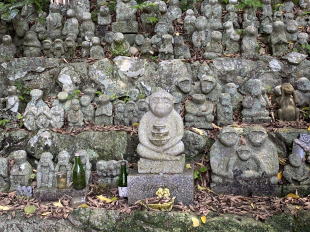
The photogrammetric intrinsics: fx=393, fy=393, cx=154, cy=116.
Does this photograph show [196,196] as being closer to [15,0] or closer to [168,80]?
[168,80]

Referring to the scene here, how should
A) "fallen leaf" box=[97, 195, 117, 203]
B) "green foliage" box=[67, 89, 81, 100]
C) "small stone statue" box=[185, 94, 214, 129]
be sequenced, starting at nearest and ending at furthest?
"fallen leaf" box=[97, 195, 117, 203] < "small stone statue" box=[185, 94, 214, 129] < "green foliage" box=[67, 89, 81, 100]

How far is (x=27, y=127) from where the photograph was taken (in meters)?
6.36

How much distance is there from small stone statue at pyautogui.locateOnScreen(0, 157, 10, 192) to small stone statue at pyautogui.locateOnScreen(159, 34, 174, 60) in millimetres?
3788

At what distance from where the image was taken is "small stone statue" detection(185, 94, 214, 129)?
6.27 metres

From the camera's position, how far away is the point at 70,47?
824 cm

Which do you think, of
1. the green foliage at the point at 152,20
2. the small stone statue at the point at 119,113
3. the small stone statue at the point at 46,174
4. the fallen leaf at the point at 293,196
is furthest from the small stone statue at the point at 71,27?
the fallen leaf at the point at 293,196

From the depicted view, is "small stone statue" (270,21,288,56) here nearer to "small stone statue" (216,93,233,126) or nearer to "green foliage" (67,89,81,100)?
"small stone statue" (216,93,233,126)

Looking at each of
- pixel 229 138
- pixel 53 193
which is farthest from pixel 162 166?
pixel 53 193

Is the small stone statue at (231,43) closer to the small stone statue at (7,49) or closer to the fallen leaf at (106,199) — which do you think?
the fallen leaf at (106,199)

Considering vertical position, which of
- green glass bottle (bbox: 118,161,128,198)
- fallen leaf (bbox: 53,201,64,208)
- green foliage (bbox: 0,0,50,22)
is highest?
green foliage (bbox: 0,0,50,22)

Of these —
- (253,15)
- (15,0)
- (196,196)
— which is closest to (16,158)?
(196,196)

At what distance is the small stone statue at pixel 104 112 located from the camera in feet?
21.1

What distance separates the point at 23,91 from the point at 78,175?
9.82 ft

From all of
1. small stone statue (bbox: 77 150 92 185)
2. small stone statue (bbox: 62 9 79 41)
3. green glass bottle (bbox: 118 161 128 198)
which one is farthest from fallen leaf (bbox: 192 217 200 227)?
small stone statue (bbox: 62 9 79 41)
